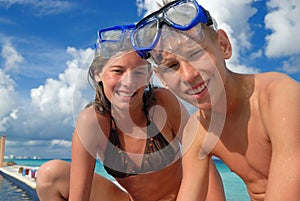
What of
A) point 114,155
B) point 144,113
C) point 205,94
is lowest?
point 114,155

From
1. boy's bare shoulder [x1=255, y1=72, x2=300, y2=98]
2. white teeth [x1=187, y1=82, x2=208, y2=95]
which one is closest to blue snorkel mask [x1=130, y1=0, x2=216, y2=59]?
white teeth [x1=187, y1=82, x2=208, y2=95]

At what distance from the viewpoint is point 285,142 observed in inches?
59.5

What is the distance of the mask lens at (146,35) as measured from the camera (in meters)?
1.91

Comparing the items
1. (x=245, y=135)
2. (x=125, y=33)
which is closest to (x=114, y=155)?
(x=125, y=33)

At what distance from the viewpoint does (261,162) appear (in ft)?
6.25

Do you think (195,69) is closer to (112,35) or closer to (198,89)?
(198,89)

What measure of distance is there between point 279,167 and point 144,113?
144 cm

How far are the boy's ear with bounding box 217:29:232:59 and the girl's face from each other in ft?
2.51

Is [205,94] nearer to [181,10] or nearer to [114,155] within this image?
[181,10]

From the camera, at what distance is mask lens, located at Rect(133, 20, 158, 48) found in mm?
1908

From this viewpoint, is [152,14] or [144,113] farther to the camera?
[144,113]

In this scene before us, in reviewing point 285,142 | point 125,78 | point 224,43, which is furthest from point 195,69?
point 125,78

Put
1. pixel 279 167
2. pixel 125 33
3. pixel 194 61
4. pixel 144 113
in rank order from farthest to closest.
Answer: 1. pixel 144 113
2. pixel 125 33
3. pixel 194 61
4. pixel 279 167

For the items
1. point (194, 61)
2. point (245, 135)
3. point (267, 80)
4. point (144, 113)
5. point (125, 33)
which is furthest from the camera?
point (144, 113)
